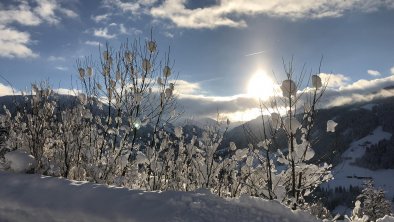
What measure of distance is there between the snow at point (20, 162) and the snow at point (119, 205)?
848 millimetres

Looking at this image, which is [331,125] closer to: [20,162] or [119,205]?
[119,205]

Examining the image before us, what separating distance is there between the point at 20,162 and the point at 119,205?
2.75 m

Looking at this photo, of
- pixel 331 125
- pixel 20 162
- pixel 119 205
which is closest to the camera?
pixel 119 205

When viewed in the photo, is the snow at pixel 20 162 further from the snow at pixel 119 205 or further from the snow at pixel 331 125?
the snow at pixel 331 125

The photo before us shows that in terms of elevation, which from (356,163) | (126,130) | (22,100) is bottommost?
(356,163)

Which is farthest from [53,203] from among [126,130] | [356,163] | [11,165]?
[356,163]

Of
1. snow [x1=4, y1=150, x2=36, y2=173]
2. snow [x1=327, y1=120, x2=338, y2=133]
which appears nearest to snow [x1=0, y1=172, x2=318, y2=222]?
snow [x1=4, y1=150, x2=36, y2=173]

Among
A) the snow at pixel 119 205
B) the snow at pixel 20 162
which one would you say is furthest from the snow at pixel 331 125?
the snow at pixel 20 162

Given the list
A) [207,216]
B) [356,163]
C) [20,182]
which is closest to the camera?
[207,216]

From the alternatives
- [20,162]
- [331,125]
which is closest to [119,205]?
[20,162]

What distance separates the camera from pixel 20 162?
6602 millimetres

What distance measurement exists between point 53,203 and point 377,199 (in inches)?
1676

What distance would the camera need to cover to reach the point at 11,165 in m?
6.60

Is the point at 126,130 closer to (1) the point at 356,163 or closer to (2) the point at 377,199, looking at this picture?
(2) the point at 377,199
